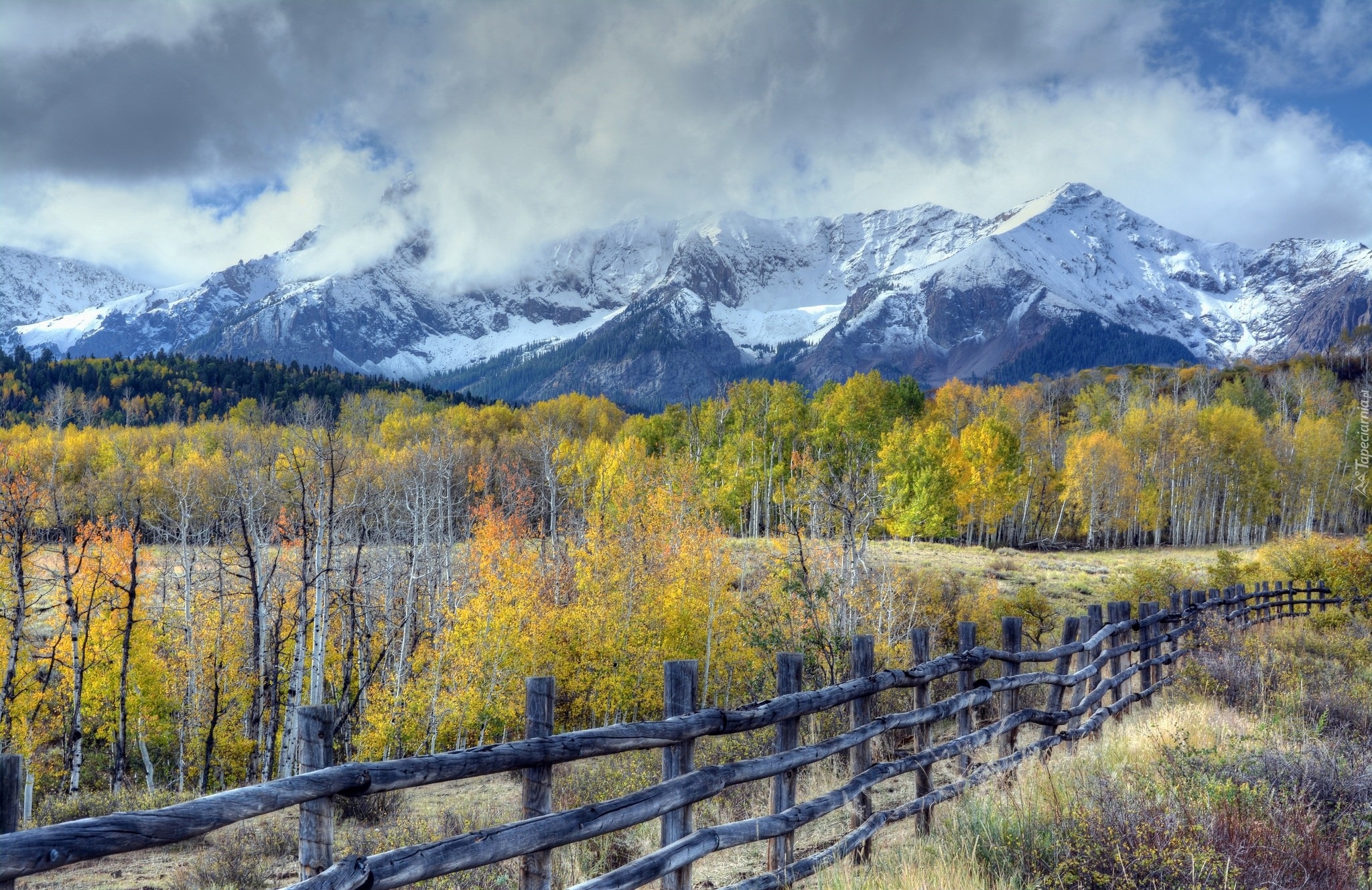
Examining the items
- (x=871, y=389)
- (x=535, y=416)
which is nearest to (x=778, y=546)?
(x=871, y=389)

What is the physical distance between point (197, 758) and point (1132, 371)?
11188 cm

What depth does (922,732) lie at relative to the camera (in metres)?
6.39

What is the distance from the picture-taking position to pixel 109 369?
13062 cm

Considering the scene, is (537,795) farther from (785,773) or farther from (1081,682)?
(1081,682)

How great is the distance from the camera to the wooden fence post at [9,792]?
231cm

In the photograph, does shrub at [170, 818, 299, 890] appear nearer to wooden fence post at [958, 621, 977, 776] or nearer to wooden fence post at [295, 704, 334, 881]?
wooden fence post at [295, 704, 334, 881]

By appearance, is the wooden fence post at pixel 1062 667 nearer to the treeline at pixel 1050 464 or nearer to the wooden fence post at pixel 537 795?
the wooden fence post at pixel 537 795

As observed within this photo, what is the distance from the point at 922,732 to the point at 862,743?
912 millimetres

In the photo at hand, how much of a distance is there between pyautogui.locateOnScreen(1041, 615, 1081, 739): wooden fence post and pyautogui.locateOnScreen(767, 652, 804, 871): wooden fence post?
12.4ft

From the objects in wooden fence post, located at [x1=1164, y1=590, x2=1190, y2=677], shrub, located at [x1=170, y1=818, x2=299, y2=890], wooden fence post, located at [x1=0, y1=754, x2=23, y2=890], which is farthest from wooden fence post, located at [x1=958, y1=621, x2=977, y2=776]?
wooden fence post, located at [x1=1164, y1=590, x2=1190, y2=677]

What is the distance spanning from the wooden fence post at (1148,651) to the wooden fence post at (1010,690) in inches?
164

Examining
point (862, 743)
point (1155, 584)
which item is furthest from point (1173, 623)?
point (1155, 584)

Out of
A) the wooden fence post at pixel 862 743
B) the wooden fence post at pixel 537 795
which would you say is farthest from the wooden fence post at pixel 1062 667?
the wooden fence post at pixel 537 795

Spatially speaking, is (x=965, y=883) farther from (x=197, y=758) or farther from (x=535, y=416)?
(x=535, y=416)
